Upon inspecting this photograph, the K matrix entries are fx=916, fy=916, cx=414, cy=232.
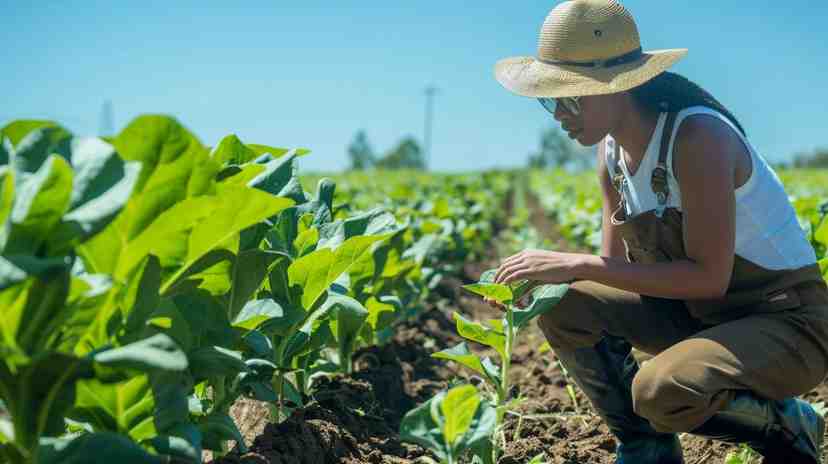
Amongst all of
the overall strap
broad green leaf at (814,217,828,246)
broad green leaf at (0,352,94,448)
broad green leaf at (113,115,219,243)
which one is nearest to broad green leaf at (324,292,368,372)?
the overall strap

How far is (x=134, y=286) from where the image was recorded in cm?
205

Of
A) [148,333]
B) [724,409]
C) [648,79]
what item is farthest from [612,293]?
[148,333]

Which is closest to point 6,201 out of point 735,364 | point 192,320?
point 192,320

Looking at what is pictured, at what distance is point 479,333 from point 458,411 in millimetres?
578

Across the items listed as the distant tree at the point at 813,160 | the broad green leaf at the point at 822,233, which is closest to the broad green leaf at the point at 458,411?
the broad green leaf at the point at 822,233

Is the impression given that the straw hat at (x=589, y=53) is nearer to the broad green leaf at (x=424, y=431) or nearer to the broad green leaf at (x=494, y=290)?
the broad green leaf at (x=494, y=290)

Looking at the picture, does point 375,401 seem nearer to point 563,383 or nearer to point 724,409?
point 563,383

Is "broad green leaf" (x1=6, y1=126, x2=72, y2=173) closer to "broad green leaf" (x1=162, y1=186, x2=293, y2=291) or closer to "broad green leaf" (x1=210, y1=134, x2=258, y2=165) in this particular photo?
"broad green leaf" (x1=162, y1=186, x2=293, y2=291)

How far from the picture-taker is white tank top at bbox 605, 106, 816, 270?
108 inches

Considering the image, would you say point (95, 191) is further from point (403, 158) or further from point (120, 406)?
point (403, 158)

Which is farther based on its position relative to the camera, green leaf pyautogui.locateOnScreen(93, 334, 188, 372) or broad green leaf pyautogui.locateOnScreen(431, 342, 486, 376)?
broad green leaf pyautogui.locateOnScreen(431, 342, 486, 376)

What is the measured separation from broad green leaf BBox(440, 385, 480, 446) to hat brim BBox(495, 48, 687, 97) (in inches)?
35.9

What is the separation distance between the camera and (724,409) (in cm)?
261

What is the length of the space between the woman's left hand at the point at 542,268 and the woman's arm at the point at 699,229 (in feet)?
0.08
